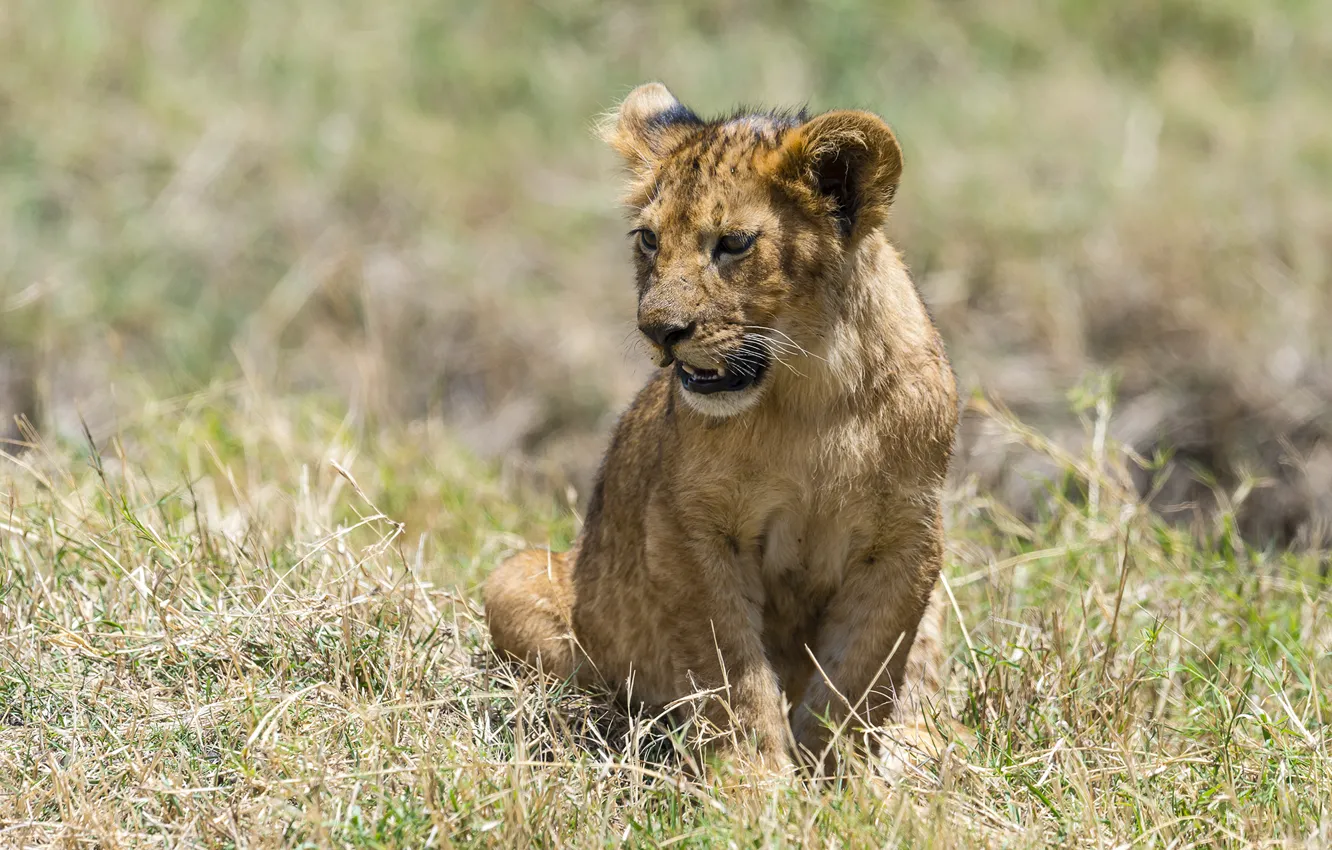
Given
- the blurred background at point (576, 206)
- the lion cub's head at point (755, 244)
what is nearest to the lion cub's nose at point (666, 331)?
the lion cub's head at point (755, 244)

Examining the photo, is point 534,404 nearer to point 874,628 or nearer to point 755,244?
point 874,628

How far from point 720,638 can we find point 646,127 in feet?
5.39

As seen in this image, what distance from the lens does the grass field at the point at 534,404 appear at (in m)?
4.27

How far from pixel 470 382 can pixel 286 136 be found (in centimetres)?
259

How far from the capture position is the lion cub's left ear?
4.51m

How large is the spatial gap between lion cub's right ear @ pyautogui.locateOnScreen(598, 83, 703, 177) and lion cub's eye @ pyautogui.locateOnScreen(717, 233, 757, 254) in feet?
1.66

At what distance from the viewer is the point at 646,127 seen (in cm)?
518

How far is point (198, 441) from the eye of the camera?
7.33 meters

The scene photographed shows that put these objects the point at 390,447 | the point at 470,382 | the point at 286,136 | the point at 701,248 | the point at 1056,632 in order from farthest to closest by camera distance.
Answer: the point at 286,136 → the point at 470,382 → the point at 390,447 → the point at 1056,632 → the point at 701,248

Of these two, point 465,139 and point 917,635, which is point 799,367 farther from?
point 465,139

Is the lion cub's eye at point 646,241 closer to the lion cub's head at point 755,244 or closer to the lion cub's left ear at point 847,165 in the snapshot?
the lion cub's head at point 755,244

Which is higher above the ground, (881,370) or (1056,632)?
(881,370)

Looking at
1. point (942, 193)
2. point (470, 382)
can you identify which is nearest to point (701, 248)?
point (470, 382)

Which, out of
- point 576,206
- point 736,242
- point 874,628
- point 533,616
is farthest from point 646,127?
point 576,206
